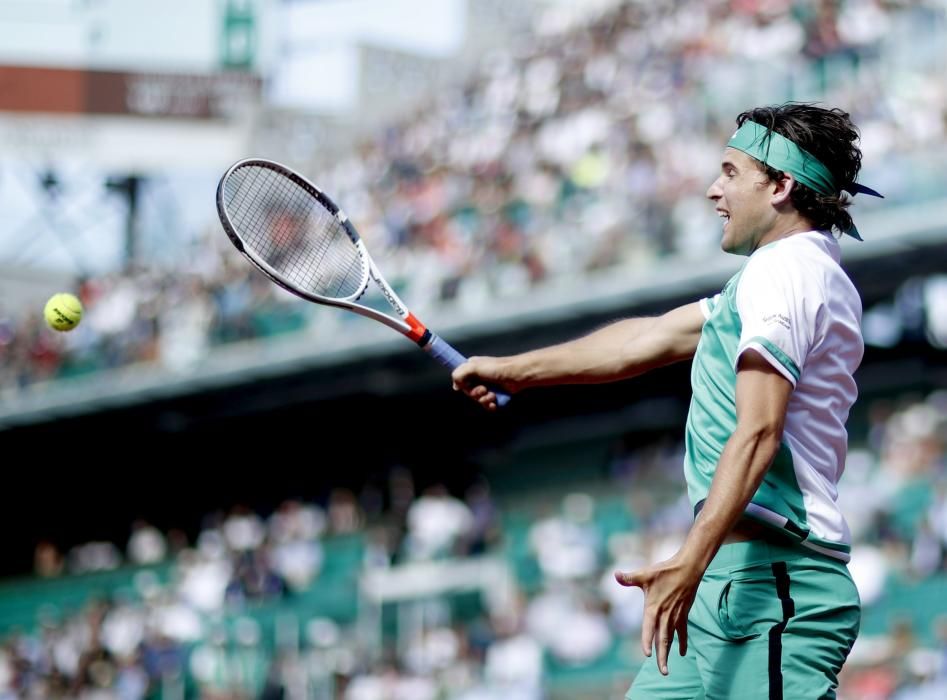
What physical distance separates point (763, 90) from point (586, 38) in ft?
21.3

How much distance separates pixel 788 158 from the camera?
4.18 m

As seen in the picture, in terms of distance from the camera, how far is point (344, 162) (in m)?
26.8

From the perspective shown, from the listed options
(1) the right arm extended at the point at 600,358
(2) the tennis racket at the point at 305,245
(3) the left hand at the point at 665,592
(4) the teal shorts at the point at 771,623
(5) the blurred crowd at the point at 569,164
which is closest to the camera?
(3) the left hand at the point at 665,592

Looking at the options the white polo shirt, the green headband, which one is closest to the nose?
the green headband

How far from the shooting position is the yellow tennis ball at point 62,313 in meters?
8.07

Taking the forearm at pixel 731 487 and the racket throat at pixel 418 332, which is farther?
the racket throat at pixel 418 332

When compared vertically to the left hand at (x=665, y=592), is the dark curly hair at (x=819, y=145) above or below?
above

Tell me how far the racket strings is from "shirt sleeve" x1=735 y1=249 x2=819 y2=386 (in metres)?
1.96

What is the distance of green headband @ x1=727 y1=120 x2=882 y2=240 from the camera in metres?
4.18

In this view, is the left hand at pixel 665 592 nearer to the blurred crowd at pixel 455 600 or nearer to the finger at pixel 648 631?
the finger at pixel 648 631

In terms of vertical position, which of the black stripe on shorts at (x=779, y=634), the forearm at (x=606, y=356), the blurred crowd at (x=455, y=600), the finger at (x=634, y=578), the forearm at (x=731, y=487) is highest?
the forearm at (x=606, y=356)

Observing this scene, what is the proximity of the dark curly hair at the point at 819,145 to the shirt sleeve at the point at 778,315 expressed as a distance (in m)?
0.25

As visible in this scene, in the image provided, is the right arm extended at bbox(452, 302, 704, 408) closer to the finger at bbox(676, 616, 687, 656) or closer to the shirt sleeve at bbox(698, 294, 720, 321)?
the shirt sleeve at bbox(698, 294, 720, 321)

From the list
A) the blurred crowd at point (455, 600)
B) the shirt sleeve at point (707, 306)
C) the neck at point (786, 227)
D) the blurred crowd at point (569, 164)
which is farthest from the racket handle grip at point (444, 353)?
the blurred crowd at point (569, 164)
